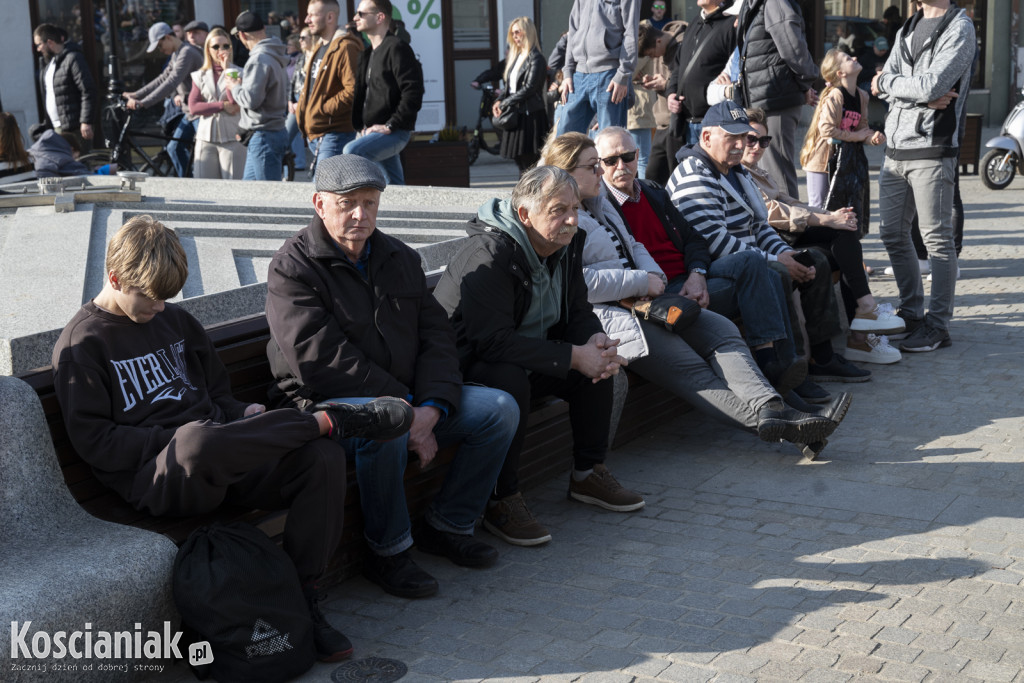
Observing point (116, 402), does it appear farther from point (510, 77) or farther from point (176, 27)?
point (176, 27)

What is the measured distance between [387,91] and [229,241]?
2.59m

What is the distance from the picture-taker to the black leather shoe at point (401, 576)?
4051mm

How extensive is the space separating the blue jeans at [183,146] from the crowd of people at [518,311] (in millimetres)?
5153

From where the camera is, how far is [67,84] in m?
13.4

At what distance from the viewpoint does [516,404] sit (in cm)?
439

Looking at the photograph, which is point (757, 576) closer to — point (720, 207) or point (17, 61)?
point (720, 207)

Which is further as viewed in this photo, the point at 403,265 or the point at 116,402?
the point at 403,265

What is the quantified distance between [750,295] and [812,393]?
67cm

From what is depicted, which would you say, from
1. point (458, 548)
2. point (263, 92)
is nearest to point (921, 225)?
point (458, 548)

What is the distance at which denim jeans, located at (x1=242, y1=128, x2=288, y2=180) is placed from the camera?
9.95m

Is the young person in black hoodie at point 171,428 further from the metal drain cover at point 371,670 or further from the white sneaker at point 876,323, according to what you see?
the white sneaker at point 876,323

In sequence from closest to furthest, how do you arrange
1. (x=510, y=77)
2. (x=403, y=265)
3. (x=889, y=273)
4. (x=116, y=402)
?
(x=116, y=402) → (x=403, y=265) → (x=889, y=273) → (x=510, y=77)

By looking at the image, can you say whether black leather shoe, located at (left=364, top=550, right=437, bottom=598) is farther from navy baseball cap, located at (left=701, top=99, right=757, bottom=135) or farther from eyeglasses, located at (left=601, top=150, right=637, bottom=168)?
navy baseball cap, located at (left=701, top=99, right=757, bottom=135)

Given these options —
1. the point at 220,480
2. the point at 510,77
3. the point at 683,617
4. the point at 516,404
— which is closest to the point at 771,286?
the point at 516,404
